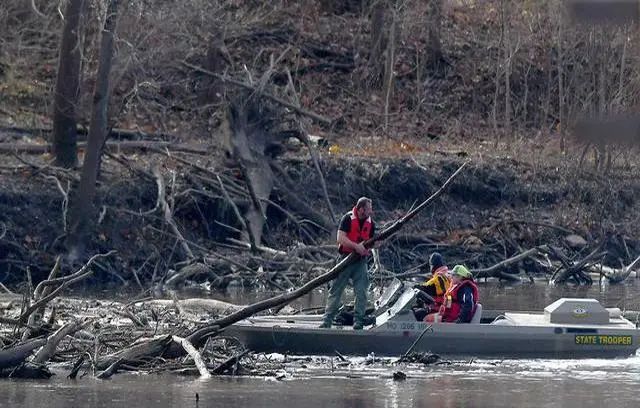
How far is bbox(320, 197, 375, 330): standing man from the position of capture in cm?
1652

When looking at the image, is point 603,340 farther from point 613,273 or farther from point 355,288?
point 613,273

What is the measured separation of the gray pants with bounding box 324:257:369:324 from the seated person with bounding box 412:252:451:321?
656 mm

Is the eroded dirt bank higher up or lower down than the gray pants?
higher up

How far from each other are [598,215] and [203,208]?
989cm

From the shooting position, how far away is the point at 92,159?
26438mm

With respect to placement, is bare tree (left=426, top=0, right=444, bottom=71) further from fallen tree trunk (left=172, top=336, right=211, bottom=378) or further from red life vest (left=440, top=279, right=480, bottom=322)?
fallen tree trunk (left=172, top=336, right=211, bottom=378)

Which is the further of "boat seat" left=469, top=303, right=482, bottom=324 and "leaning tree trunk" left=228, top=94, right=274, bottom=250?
"leaning tree trunk" left=228, top=94, right=274, bottom=250

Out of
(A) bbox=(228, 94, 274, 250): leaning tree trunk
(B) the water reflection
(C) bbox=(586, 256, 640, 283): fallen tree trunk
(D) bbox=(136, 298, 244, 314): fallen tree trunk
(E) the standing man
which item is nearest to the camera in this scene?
(B) the water reflection

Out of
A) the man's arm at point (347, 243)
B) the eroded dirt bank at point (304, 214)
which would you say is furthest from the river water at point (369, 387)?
the eroded dirt bank at point (304, 214)

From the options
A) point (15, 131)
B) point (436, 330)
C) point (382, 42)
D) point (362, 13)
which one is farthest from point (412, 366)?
point (362, 13)

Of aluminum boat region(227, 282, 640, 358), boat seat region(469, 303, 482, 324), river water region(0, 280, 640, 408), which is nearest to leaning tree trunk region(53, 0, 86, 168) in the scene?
aluminum boat region(227, 282, 640, 358)

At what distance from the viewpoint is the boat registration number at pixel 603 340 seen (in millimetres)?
17062

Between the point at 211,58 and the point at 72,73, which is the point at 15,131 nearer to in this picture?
the point at 72,73

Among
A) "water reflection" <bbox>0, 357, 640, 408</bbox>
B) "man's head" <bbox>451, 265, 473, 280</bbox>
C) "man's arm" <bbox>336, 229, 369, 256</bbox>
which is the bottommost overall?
"water reflection" <bbox>0, 357, 640, 408</bbox>
